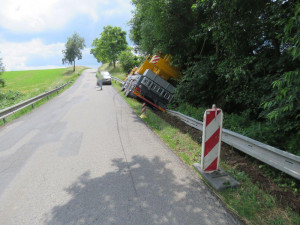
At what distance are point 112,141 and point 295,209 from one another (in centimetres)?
439

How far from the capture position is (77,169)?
406 centimetres

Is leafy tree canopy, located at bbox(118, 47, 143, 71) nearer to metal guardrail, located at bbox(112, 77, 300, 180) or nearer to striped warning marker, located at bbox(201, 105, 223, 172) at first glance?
metal guardrail, located at bbox(112, 77, 300, 180)

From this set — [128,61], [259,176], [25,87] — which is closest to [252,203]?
[259,176]

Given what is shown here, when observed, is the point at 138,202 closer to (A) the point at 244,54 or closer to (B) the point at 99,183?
(B) the point at 99,183

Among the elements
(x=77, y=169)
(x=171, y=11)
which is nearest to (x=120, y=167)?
(x=77, y=169)

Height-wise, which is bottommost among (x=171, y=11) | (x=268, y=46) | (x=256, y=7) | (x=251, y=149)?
(x=251, y=149)

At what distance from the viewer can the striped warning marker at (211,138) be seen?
3.51m

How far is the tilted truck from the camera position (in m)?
10.4

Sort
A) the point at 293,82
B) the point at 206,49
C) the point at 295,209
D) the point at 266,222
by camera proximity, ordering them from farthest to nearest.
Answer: the point at 206,49 → the point at 293,82 → the point at 295,209 → the point at 266,222

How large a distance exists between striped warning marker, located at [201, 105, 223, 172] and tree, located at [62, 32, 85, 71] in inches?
2688

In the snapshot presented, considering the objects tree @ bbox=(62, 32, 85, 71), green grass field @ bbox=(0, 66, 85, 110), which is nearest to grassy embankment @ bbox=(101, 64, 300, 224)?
green grass field @ bbox=(0, 66, 85, 110)

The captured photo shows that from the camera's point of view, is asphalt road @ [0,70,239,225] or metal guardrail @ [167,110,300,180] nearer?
asphalt road @ [0,70,239,225]

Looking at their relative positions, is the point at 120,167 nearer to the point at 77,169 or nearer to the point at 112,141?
the point at 77,169

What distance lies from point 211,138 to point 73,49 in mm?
68705
